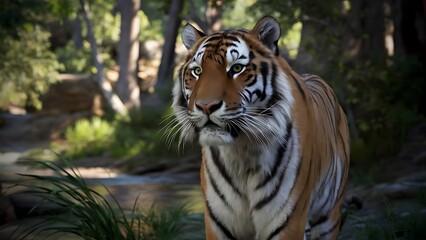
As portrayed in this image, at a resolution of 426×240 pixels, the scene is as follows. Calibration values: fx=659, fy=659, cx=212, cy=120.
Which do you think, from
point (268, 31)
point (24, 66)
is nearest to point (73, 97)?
point (24, 66)

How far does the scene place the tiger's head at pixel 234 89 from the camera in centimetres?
275

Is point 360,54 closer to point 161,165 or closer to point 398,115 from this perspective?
point 398,115

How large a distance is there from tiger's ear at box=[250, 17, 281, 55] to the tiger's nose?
0.51 meters

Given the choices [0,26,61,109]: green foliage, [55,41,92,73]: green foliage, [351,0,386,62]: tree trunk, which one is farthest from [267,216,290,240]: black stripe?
[55,41,92,73]: green foliage

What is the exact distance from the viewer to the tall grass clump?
3549 mm

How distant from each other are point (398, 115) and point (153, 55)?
915 inches

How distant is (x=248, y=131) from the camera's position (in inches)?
113


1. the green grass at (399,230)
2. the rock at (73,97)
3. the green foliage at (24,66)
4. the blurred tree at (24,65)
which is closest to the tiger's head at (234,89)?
the green grass at (399,230)

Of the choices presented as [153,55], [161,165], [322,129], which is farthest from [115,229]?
[153,55]

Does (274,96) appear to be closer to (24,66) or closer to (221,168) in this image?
(221,168)

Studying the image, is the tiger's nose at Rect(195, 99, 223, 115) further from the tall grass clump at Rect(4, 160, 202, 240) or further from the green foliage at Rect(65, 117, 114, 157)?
the green foliage at Rect(65, 117, 114, 157)

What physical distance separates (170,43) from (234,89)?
16194mm

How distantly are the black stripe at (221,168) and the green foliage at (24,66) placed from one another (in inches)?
560

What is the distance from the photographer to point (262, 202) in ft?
9.68
